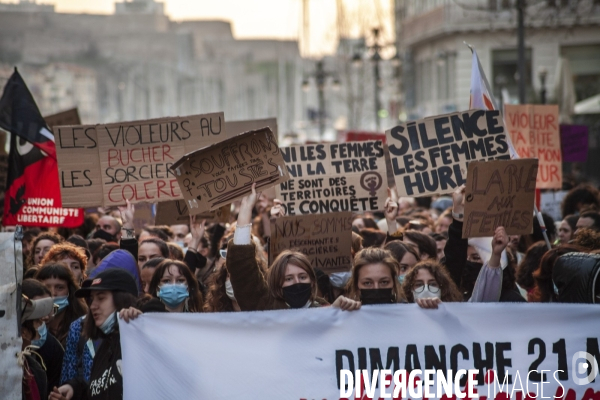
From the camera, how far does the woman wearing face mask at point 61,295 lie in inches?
240

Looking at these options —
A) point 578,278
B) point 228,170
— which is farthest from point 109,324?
point 578,278

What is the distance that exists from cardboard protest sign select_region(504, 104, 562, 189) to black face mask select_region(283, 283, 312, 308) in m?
5.02

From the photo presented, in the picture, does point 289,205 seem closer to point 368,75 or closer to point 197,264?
point 197,264

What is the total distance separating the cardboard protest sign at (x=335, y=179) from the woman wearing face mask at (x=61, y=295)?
106 inches

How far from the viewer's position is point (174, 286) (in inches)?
237

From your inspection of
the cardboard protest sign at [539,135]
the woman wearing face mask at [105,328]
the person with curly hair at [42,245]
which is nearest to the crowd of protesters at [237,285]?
the woman wearing face mask at [105,328]

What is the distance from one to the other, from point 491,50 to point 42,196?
104ft

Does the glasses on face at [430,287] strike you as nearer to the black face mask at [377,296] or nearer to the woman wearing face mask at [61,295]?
the black face mask at [377,296]

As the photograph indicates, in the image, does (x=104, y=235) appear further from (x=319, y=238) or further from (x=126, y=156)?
(x=319, y=238)

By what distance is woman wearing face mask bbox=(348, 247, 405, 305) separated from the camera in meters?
5.23

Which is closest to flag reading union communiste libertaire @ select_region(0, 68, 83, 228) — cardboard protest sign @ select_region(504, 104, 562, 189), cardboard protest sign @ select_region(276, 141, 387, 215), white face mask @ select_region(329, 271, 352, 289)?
cardboard protest sign @ select_region(276, 141, 387, 215)

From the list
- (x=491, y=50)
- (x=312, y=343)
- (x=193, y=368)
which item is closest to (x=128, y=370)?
(x=193, y=368)

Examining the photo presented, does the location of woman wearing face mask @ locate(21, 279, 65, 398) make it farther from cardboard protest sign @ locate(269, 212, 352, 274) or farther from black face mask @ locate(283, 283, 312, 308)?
cardboard protest sign @ locate(269, 212, 352, 274)

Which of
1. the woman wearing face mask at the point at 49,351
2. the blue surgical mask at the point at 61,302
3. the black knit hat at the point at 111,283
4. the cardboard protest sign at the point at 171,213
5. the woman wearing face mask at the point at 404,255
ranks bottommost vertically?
the woman wearing face mask at the point at 49,351
